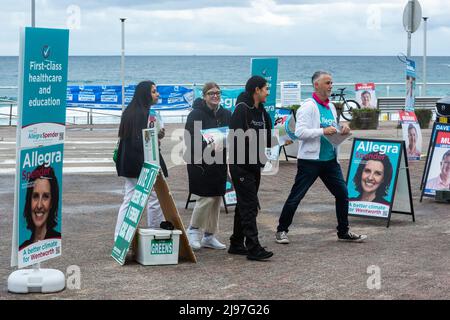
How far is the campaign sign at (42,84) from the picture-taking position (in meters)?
7.80

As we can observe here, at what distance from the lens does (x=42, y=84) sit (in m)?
7.98

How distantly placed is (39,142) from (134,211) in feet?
5.20

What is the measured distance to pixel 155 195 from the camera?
33.2 feet

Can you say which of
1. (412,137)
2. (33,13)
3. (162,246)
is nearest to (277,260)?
(162,246)

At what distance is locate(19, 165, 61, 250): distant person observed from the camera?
26.8 feet

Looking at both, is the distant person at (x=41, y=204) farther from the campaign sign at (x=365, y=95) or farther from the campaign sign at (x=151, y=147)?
the campaign sign at (x=365, y=95)

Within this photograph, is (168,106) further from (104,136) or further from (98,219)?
(98,219)

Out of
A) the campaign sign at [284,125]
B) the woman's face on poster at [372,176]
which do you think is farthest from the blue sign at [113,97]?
the woman's face on poster at [372,176]

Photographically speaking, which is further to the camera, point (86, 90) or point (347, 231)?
point (86, 90)

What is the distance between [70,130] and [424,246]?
62.3ft

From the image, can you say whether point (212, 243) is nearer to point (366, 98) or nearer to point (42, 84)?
point (42, 84)

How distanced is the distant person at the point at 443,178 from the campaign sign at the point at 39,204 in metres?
6.73

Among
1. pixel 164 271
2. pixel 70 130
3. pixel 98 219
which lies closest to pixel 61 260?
pixel 164 271

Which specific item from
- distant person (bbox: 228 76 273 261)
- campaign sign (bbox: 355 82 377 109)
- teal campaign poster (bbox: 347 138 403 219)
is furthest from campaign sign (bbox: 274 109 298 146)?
campaign sign (bbox: 355 82 377 109)
